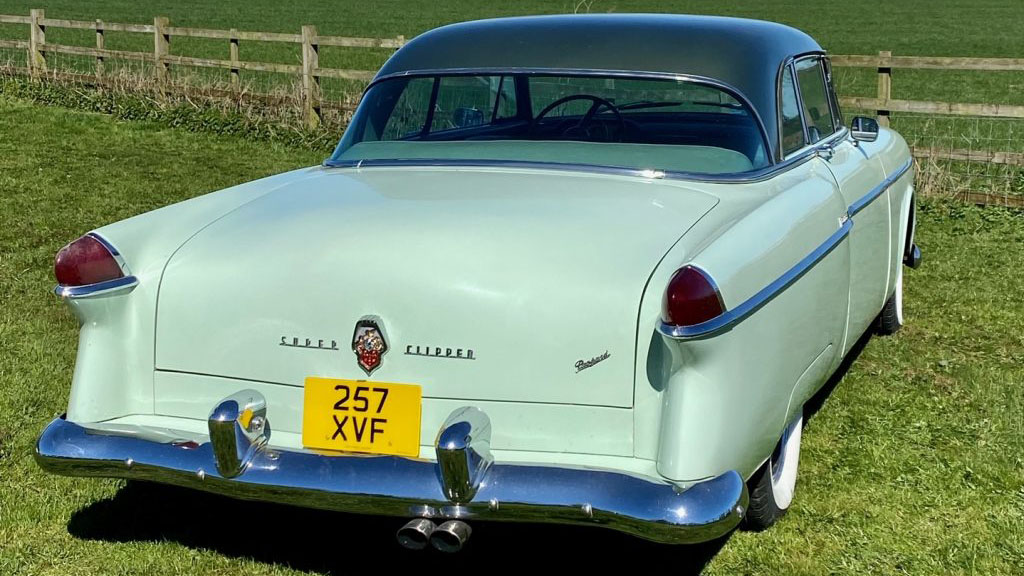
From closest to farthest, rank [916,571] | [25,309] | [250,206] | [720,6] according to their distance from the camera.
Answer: [916,571]
[250,206]
[25,309]
[720,6]

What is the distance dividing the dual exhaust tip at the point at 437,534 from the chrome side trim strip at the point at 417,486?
21mm

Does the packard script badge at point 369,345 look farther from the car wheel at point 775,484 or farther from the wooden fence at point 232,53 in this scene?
the wooden fence at point 232,53

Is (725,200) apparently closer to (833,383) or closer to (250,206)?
(250,206)

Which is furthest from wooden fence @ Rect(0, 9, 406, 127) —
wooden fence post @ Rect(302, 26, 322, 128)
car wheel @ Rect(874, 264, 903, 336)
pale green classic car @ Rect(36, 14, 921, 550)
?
pale green classic car @ Rect(36, 14, 921, 550)

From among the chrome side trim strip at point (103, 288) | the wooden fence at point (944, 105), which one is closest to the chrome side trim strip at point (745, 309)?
the chrome side trim strip at point (103, 288)

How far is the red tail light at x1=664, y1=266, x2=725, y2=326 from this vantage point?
8.18ft

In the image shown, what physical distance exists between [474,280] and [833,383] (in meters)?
2.49

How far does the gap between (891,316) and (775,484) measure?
2.31 metres

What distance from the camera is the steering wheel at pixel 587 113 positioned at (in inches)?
150

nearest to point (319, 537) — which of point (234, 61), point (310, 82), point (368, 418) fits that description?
point (368, 418)

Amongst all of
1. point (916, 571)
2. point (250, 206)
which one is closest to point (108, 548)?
point (250, 206)

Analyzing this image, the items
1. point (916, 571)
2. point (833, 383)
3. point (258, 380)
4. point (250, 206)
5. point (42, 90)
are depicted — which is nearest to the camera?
point (258, 380)

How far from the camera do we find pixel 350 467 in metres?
2.65

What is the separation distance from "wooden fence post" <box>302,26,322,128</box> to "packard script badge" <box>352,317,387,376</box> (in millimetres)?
9222
